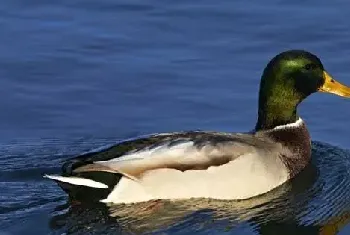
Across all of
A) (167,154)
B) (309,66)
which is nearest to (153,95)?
(309,66)

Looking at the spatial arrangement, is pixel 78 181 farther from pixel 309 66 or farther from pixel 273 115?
pixel 309 66

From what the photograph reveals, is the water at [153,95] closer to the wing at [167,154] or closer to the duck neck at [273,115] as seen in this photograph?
the wing at [167,154]

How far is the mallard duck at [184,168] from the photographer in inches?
315

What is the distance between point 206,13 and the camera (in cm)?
1181

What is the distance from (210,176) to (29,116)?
2.22 m

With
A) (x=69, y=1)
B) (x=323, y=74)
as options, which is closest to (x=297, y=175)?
Result: (x=323, y=74)

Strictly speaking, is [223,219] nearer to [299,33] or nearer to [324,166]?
[324,166]

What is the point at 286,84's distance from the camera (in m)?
8.95

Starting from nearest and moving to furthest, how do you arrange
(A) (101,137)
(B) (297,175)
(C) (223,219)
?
(C) (223,219)
(B) (297,175)
(A) (101,137)

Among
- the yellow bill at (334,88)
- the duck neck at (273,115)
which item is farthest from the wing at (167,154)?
the yellow bill at (334,88)

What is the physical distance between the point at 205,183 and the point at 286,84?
1.23 metres

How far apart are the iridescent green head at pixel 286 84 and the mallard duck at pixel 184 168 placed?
0.03 metres

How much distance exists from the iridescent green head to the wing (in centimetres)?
61

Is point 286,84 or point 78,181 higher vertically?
point 286,84
